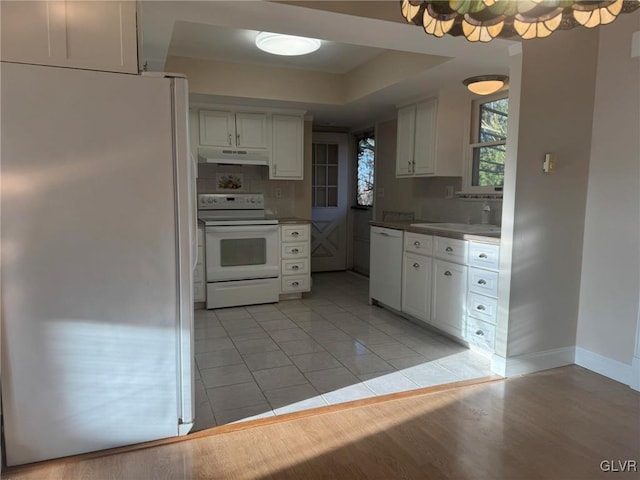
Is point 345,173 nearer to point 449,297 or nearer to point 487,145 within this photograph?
point 487,145

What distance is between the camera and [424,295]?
11.9ft

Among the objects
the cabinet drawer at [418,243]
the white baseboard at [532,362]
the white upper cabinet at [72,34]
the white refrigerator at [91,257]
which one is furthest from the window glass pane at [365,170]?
the white upper cabinet at [72,34]

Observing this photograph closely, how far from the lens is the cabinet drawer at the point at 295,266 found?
4715 mm

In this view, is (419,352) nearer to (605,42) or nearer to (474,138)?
(474,138)

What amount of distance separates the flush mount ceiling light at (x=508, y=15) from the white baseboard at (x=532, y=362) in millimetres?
2068

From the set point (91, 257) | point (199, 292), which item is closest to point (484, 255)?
point (91, 257)

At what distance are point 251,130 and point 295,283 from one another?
175cm

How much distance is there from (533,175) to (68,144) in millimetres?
2582

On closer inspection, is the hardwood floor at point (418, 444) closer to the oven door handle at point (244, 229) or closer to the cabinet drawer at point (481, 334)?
the cabinet drawer at point (481, 334)

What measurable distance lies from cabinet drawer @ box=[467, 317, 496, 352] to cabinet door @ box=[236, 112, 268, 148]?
2.92m

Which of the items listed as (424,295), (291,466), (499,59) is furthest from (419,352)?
(499,59)

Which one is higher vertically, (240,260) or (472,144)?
(472,144)

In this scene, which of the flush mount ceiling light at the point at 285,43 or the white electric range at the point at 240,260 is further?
the white electric range at the point at 240,260

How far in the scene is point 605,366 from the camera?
9.34 feet
